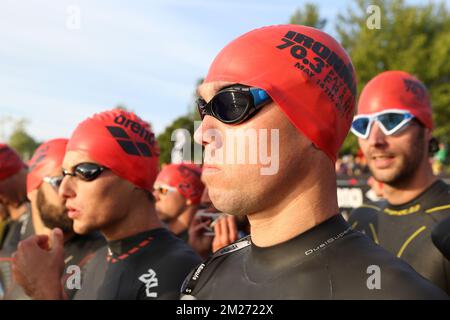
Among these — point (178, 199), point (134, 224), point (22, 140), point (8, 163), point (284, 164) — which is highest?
point (284, 164)

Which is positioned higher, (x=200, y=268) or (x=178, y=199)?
(x=200, y=268)

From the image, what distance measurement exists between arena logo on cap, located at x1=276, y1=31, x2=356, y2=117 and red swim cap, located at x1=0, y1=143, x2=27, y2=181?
293 inches

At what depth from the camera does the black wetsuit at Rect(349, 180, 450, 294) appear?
3.96m

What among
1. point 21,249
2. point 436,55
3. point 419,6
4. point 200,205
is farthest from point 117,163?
Result: point 419,6

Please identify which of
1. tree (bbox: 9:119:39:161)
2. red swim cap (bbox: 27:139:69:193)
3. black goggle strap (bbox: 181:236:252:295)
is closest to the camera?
black goggle strap (bbox: 181:236:252:295)

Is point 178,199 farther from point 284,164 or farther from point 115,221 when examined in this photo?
point 284,164

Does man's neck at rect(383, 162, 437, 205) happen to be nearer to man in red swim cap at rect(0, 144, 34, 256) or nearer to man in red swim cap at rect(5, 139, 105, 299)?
man in red swim cap at rect(5, 139, 105, 299)

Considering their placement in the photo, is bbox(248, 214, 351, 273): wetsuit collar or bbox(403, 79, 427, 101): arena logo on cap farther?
bbox(403, 79, 427, 101): arena logo on cap

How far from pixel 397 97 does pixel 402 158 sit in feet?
2.18

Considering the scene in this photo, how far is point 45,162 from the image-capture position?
602 cm

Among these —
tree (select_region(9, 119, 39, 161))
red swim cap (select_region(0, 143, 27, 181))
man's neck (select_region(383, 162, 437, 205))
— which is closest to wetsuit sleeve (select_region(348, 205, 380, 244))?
Result: man's neck (select_region(383, 162, 437, 205))

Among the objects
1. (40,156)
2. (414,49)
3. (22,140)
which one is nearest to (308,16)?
(414,49)

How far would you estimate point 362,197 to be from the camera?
13094 millimetres
